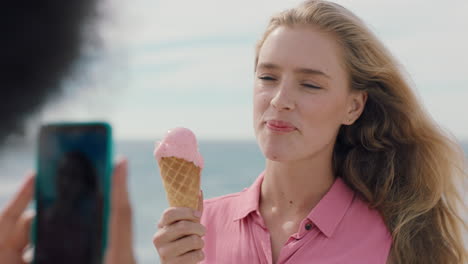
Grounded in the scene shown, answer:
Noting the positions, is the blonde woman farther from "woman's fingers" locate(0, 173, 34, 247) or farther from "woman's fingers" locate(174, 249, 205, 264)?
"woman's fingers" locate(0, 173, 34, 247)

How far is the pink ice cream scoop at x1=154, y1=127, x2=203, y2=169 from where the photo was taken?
2.10m

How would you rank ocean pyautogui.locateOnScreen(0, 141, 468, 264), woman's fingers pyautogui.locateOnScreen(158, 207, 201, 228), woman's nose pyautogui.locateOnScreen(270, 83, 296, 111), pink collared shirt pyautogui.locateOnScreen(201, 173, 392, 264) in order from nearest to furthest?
woman's fingers pyautogui.locateOnScreen(158, 207, 201, 228)
woman's nose pyautogui.locateOnScreen(270, 83, 296, 111)
pink collared shirt pyautogui.locateOnScreen(201, 173, 392, 264)
ocean pyautogui.locateOnScreen(0, 141, 468, 264)

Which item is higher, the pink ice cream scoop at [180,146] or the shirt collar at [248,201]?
the pink ice cream scoop at [180,146]

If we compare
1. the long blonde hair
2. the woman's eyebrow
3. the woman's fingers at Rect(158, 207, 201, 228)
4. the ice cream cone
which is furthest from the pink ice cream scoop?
the long blonde hair

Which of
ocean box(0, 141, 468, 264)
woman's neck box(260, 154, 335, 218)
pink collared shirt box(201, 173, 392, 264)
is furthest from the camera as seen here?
ocean box(0, 141, 468, 264)

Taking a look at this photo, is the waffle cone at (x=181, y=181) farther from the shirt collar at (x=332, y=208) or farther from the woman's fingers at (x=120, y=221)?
the woman's fingers at (x=120, y=221)

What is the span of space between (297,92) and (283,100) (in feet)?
0.29

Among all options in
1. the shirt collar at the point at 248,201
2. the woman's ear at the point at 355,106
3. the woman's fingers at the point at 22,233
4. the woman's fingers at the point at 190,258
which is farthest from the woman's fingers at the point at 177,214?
the woman's fingers at the point at 22,233

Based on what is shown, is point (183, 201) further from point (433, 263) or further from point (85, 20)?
point (433, 263)

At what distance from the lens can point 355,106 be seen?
110 inches

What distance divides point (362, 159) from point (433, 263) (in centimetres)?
64

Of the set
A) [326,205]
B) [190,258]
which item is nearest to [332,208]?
[326,205]

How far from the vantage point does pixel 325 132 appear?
260 centimetres

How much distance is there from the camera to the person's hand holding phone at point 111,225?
79 centimetres
